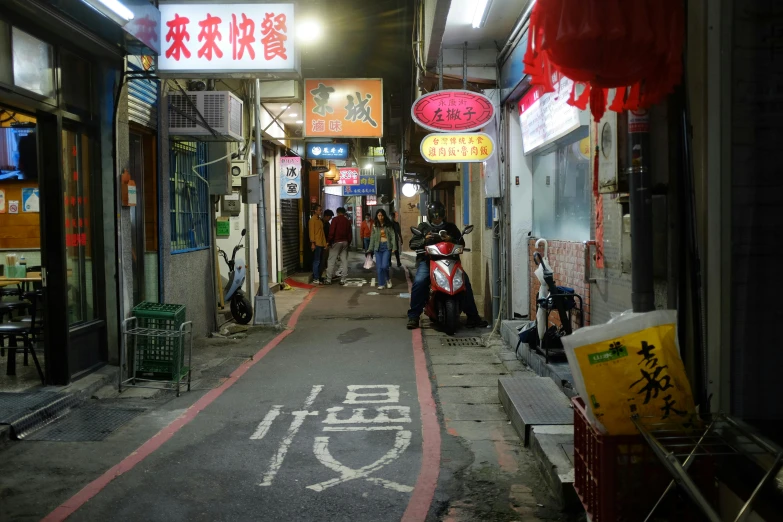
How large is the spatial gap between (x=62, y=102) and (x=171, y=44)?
4.71 feet

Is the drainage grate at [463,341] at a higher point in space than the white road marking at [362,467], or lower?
higher

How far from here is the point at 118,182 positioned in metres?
8.27

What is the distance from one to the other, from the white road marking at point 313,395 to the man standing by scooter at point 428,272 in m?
4.18

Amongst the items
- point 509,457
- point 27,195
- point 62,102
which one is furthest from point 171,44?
point 509,457

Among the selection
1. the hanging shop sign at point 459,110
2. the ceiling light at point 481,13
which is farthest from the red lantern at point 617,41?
the hanging shop sign at point 459,110

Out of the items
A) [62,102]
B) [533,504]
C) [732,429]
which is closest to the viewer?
[732,429]

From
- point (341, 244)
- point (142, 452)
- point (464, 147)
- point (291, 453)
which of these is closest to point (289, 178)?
point (341, 244)

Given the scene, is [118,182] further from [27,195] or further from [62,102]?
[27,195]

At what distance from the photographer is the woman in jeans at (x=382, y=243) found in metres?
18.5

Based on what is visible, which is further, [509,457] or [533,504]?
[509,457]

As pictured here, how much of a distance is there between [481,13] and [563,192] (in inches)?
107

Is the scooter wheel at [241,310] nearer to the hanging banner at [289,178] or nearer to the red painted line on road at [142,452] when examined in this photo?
the red painted line on road at [142,452]

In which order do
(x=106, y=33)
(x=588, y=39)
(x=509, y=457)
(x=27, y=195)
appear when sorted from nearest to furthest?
(x=588, y=39), (x=509, y=457), (x=106, y=33), (x=27, y=195)

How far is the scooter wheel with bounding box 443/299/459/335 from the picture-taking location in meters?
11.3
